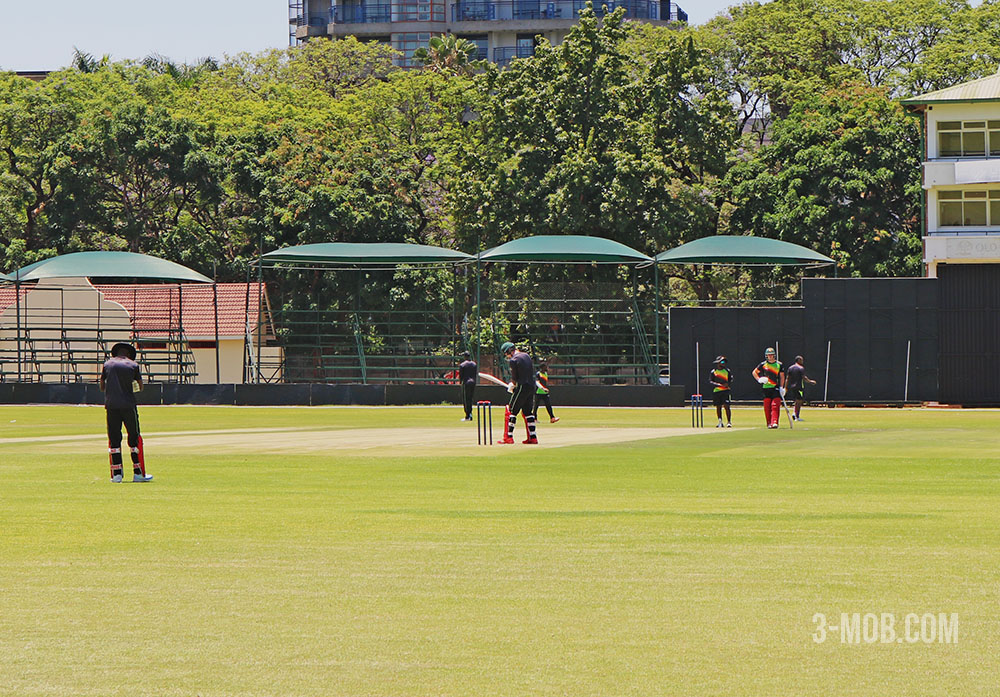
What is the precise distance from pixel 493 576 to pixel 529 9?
10444 cm

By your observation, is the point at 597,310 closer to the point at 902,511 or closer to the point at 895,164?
the point at 895,164

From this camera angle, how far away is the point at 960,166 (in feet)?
173

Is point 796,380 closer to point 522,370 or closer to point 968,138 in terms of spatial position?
point 522,370

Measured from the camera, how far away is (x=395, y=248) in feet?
171

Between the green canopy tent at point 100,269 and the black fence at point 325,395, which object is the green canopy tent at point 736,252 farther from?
the green canopy tent at point 100,269

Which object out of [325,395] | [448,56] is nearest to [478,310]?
[325,395]

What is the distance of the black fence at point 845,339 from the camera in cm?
5038

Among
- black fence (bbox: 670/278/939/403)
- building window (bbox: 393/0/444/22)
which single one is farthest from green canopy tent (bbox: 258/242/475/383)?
building window (bbox: 393/0/444/22)

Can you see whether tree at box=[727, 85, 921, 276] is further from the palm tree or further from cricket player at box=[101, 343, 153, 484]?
cricket player at box=[101, 343, 153, 484]

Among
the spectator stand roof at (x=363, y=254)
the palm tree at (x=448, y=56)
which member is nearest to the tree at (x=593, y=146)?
the spectator stand roof at (x=363, y=254)

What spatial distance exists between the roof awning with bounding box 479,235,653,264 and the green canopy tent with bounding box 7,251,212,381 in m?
11.3

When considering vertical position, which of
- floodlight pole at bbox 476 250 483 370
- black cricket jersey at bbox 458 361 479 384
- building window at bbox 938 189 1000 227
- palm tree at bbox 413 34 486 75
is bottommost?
black cricket jersey at bbox 458 361 479 384

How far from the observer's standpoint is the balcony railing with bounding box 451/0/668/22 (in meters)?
110

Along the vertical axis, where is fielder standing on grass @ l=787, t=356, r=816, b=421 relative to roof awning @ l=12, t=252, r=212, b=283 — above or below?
below
